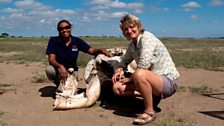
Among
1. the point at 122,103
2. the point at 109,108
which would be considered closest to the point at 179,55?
the point at 122,103

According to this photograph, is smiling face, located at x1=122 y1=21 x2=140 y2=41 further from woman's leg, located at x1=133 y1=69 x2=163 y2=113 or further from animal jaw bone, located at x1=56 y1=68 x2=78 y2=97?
animal jaw bone, located at x1=56 y1=68 x2=78 y2=97

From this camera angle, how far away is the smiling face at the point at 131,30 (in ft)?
15.0

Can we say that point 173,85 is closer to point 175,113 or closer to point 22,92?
point 175,113

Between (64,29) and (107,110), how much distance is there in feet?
5.21

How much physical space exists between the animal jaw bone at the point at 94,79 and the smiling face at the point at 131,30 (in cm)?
126

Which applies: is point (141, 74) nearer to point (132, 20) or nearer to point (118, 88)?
point (118, 88)

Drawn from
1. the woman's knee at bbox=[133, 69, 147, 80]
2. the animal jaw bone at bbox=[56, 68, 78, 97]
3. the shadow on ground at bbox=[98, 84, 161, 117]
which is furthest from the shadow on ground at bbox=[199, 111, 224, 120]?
the animal jaw bone at bbox=[56, 68, 78, 97]

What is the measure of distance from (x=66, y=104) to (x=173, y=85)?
5.64 feet

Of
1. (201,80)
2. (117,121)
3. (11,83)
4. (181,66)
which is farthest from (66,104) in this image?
(181,66)

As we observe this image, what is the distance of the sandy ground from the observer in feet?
15.4

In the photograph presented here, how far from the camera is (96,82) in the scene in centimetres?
569

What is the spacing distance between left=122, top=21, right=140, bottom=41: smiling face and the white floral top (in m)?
0.08

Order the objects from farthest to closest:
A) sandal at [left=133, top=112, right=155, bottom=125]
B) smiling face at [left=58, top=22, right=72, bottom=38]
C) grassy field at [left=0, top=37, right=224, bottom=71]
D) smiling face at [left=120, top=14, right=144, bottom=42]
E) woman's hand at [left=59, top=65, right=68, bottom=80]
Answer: grassy field at [left=0, top=37, right=224, bottom=71], smiling face at [left=58, top=22, right=72, bottom=38], woman's hand at [left=59, top=65, right=68, bottom=80], smiling face at [left=120, top=14, right=144, bottom=42], sandal at [left=133, top=112, right=155, bottom=125]

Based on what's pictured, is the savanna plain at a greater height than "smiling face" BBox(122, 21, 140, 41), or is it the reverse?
"smiling face" BBox(122, 21, 140, 41)
